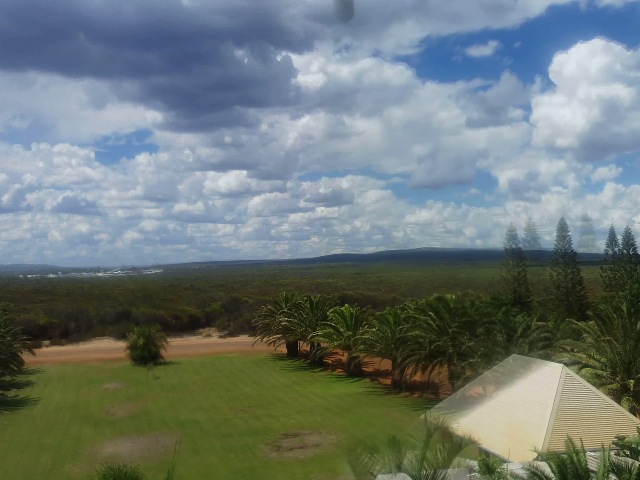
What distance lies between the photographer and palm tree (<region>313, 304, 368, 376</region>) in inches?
1032

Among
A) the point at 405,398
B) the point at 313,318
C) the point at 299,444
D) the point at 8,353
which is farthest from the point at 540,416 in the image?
the point at 8,353

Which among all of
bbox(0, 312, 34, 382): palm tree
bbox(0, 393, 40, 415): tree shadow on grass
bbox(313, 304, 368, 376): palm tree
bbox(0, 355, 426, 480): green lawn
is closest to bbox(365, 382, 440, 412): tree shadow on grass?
bbox(0, 355, 426, 480): green lawn

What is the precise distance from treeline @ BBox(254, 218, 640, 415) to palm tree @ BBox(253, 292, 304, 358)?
53 mm

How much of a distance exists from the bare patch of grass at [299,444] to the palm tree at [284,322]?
13530 mm

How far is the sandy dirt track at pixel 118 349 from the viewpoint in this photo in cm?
3288

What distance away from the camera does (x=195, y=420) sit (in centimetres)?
1919

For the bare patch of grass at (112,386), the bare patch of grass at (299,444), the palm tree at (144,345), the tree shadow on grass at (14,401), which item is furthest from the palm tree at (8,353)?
the bare patch of grass at (299,444)

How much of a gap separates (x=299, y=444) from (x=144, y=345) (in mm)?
15806

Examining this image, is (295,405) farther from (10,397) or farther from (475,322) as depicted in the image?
(10,397)

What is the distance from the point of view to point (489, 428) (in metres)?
13.7

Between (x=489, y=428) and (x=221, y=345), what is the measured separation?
26895 millimetres

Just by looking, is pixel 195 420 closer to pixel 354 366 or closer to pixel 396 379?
pixel 396 379

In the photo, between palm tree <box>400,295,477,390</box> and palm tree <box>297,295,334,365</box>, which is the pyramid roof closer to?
palm tree <box>400,295,477,390</box>

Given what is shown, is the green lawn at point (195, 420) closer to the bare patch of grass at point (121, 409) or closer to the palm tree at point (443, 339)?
the bare patch of grass at point (121, 409)
